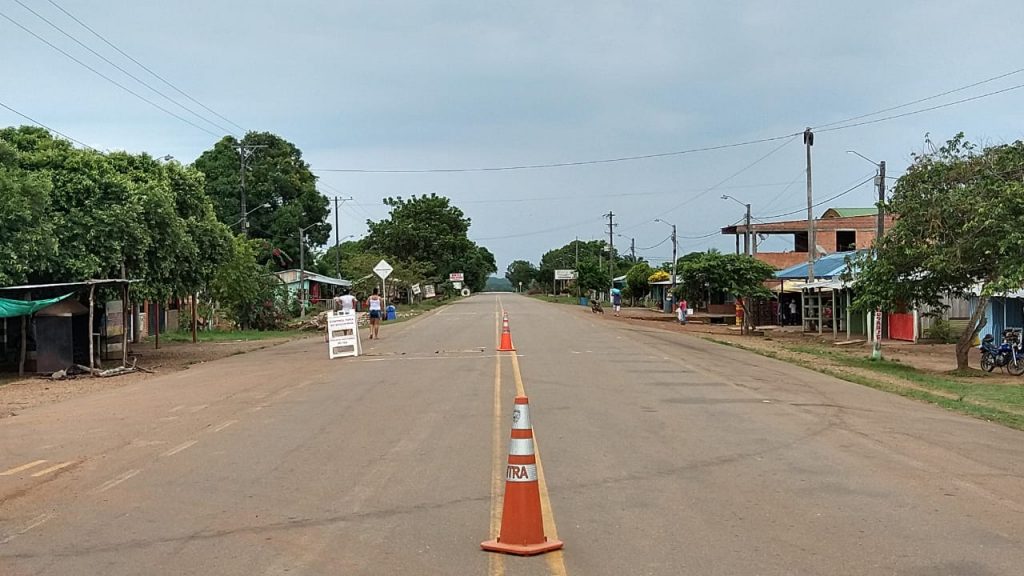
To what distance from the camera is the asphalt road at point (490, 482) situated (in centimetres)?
605

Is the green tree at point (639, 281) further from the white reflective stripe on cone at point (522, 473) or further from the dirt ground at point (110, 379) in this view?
the white reflective stripe on cone at point (522, 473)

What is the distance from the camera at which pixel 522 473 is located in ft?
20.0

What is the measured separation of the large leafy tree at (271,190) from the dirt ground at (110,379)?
34.8 metres

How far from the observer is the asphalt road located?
6.05m

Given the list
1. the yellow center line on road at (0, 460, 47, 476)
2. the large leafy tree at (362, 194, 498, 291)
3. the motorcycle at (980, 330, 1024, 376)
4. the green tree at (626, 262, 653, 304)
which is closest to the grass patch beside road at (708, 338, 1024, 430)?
the motorcycle at (980, 330, 1024, 376)

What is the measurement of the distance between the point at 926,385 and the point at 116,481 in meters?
16.1

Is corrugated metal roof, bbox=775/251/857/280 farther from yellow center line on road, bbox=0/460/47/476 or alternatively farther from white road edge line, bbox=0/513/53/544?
white road edge line, bbox=0/513/53/544

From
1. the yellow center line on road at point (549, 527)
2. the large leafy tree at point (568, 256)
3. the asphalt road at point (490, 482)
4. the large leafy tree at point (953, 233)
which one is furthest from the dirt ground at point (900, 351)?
the large leafy tree at point (568, 256)

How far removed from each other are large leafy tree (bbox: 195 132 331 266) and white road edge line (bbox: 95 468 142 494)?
2202 inches

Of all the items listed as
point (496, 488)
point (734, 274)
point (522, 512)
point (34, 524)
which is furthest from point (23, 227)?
point (734, 274)

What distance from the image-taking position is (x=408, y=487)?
26.7 ft

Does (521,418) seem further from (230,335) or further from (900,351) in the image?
(230,335)

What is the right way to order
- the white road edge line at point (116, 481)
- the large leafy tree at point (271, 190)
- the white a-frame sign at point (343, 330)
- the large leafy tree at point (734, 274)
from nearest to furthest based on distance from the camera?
the white road edge line at point (116, 481) → the white a-frame sign at point (343, 330) → the large leafy tree at point (734, 274) → the large leafy tree at point (271, 190)

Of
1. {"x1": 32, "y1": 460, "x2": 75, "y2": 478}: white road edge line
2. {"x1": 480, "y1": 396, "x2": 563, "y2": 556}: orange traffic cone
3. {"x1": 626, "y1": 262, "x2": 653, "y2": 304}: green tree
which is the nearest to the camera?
{"x1": 480, "y1": 396, "x2": 563, "y2": 556}: orange traffic cone
